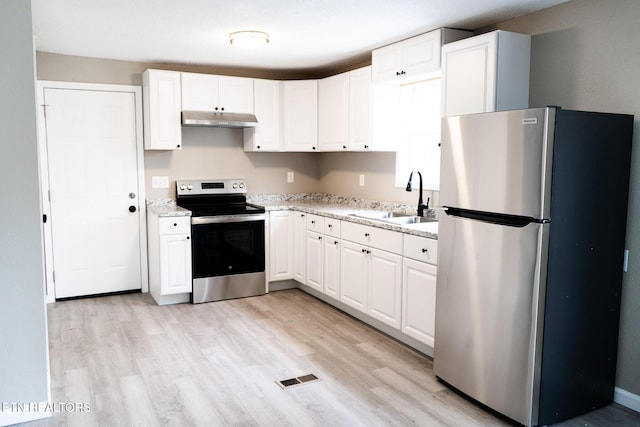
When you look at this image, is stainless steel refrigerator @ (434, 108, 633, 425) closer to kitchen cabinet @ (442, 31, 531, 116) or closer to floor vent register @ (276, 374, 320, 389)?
kitchen cabinet @ (442, 31, 531, 116)

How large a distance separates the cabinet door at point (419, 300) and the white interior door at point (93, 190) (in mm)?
2851

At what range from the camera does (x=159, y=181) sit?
507 centimetres

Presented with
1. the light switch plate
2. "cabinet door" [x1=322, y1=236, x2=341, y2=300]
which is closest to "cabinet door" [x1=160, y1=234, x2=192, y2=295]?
the light switch plate

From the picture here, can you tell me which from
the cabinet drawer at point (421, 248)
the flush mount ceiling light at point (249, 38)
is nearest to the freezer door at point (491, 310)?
the cabinet drawer at point (421, 248)

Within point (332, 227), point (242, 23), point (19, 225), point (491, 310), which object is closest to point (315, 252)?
point (332, 227)

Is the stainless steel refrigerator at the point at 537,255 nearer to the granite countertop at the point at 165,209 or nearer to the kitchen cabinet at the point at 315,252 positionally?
the kitchen cabinet at the point at 315,252

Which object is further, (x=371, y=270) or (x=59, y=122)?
(x=59, y=122)

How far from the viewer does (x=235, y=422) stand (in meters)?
2.62

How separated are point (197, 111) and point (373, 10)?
2.29 m

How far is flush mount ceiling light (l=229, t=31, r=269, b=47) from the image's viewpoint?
3762 mm

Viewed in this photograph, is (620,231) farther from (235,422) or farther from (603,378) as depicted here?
(235,422)

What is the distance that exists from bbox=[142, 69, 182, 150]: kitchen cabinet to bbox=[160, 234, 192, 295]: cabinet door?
0.93m

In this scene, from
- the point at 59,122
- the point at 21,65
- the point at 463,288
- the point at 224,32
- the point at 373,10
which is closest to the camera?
the point at 21,65

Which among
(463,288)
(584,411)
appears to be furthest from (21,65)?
(584,411)
